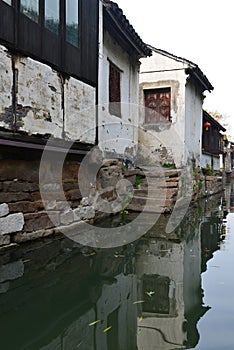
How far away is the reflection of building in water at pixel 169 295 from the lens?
97.7 inches

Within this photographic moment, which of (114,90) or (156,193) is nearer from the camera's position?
(114,90)

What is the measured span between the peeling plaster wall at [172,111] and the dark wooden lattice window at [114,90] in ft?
11.6

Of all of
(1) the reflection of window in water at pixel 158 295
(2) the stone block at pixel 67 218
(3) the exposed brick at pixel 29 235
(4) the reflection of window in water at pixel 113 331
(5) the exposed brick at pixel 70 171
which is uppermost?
(5) the exposed brick at pixel 70 171

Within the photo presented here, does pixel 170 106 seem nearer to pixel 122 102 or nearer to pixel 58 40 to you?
pixel 122 102

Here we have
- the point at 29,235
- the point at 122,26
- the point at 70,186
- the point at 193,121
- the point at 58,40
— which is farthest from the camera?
the point at 193,121

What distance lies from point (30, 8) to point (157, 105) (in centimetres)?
793

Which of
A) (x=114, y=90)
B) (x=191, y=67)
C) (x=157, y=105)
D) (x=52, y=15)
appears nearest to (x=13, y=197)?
(x=52, y=15)

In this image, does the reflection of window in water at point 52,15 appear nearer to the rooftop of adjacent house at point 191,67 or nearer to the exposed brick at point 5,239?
the exposed brick at point 5,239

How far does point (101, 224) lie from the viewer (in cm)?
682

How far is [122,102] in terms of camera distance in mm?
9023

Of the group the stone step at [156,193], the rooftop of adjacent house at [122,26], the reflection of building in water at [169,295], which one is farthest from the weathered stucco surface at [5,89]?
the stone step at [156,193]

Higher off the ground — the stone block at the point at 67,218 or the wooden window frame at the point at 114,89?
the wooden window frame at the point at 114,89

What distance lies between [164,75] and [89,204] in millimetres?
7321

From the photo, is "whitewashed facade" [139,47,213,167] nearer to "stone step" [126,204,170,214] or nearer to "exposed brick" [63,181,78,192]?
"stone step" [126,204,170,214]
